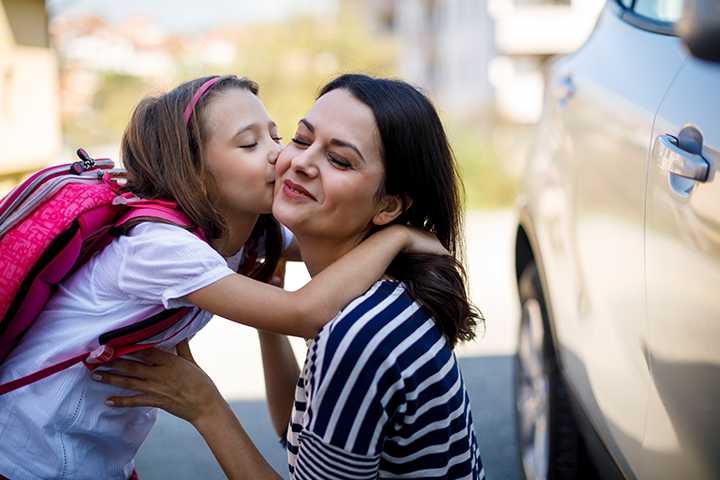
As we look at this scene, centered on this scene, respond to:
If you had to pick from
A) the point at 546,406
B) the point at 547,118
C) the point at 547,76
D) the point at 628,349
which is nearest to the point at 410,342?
the point at 628,349

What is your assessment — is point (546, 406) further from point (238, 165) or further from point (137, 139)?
point (137, 139)

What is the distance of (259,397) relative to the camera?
→ 3.93 meters

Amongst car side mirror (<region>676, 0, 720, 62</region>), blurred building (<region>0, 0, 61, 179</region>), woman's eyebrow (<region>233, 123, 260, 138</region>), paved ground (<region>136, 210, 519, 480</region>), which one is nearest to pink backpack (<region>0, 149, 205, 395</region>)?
woman's eyebrow (<region>233, 123, 260, 138</region>)

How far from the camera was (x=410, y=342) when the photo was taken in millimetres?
1421

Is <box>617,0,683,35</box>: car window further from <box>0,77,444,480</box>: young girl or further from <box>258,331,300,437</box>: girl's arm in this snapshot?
<box>258,331,300,437</box>: girl's arm

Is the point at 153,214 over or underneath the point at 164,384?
over

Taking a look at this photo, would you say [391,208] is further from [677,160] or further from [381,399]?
[677,160]

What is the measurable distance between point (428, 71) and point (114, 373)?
2790 centimetres

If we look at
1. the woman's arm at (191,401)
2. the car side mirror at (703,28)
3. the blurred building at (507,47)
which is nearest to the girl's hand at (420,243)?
the woman's arm at (191,401)

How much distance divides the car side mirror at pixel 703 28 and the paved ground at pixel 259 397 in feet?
3.52

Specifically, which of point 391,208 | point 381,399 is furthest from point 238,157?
point 381,399

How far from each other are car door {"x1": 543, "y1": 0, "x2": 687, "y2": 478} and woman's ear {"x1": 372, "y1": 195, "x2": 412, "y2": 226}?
2.02 ft

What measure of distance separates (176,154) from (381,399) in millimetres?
961

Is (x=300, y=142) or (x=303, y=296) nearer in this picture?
(x=303, y=296)
